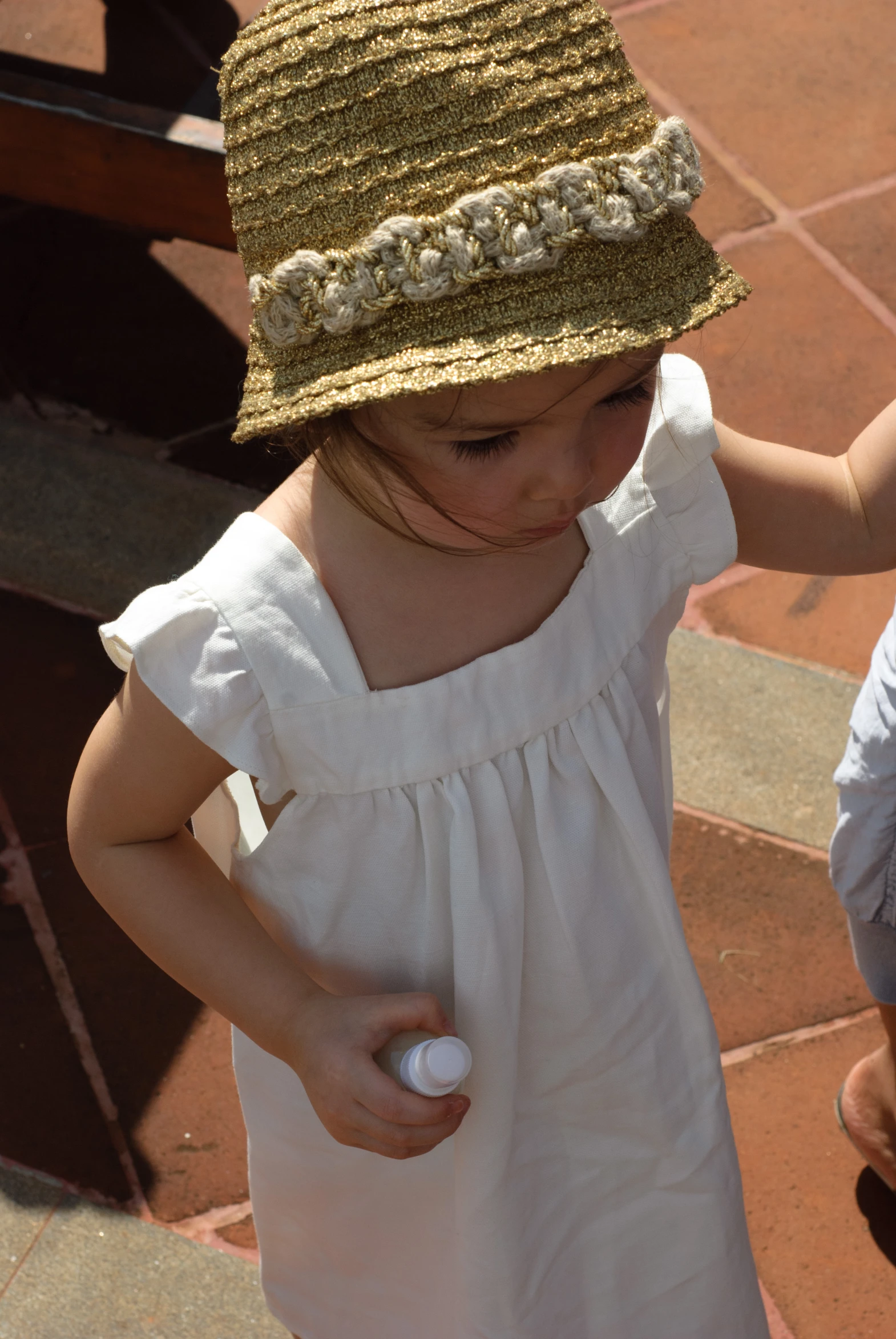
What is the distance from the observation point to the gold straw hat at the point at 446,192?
3.05ft

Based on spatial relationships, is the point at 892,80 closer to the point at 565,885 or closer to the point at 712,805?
the point at 712,805

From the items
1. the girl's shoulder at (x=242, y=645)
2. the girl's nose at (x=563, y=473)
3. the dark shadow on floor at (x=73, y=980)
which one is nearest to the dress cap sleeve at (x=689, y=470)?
the girl's nose at (x=563, y=473)

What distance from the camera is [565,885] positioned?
1.25 meters

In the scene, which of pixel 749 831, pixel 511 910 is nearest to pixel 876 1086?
pixel 749 831

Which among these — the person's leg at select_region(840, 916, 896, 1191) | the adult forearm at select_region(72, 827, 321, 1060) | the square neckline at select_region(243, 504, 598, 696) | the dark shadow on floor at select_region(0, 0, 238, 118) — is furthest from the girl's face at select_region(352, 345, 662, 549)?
the dark shadow on floor at select_region(0, 0, 238, 118)

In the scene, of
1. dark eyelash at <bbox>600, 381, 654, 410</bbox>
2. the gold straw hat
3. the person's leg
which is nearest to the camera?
the gold straw hat

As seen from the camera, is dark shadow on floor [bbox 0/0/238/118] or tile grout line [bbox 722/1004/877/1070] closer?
tile grout line [bbox 722/1004/877/1070]

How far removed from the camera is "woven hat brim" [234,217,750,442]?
94 cm

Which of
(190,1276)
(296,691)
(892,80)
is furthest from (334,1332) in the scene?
(892,80)

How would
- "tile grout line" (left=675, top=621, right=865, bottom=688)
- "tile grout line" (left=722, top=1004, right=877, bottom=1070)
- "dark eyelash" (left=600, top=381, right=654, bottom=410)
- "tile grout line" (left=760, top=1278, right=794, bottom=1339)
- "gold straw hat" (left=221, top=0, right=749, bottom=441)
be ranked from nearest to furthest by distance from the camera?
"gold straw hat" (left=221, top=0, right=749, bottom=441), "dark eyelash" (left=600, top=381, right=654, bottom=410), "tile grout line" (left=760, top=1278, right=794, bottom=1339), "tile grout line" (left=722, top=1004, right=877, bottom=1070), "tile grout line" (left=675, top=621, right=865, bottom=688)

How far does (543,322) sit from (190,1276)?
1526 mm

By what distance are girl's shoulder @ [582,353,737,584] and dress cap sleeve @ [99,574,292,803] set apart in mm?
394

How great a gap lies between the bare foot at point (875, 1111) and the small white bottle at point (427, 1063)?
0.97m

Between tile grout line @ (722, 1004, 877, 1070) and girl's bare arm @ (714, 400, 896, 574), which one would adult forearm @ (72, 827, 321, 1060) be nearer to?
girl's bare arm @ (714, 400, 896, 574)
